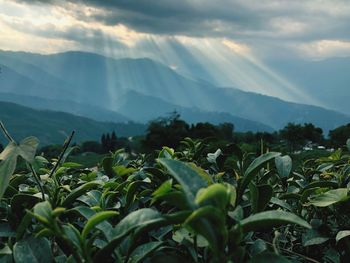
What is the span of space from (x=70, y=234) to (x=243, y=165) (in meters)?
1.65

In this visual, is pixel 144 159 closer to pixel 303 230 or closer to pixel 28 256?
pixel 303 230

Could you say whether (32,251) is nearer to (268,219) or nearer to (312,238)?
(268,219)

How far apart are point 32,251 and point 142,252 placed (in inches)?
18.4

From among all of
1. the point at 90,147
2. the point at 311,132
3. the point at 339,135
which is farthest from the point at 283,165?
the point at 90,147

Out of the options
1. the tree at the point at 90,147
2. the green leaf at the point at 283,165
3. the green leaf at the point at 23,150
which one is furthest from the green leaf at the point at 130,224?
the tree at the point at 90,147

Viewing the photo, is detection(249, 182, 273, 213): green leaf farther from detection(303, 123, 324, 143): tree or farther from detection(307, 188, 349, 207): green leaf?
detection(303, 123, 324, 143): tree

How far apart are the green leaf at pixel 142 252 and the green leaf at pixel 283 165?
1.21 metres

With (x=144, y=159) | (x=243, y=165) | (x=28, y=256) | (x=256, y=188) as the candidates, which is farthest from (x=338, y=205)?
(x=144, y=159)

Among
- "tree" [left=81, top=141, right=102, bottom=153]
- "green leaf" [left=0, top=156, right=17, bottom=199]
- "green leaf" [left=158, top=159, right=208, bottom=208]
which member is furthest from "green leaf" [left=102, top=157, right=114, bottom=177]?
"tree" [left=81, top=141, right=102, bottom=153]

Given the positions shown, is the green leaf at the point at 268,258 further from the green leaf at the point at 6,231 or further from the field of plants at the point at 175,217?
the green leaf at the point at 6,231

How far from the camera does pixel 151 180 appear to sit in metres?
2.49

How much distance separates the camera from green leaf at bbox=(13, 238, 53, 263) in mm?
1605

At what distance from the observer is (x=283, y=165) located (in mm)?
2506

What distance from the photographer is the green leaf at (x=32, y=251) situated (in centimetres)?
160
